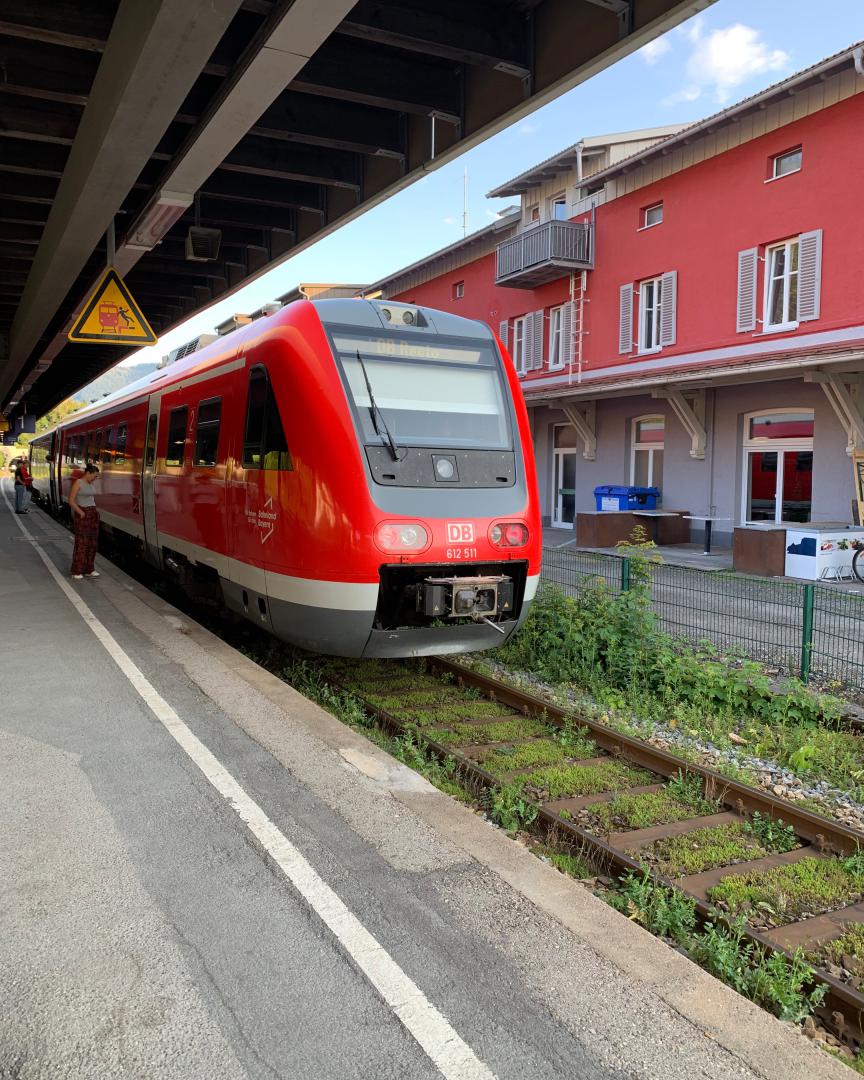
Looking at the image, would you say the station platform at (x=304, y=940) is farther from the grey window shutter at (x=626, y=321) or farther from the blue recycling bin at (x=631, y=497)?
the grey window shutter at (x=626, y=321)

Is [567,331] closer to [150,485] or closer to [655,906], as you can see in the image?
[150,485]

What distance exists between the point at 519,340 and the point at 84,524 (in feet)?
56.8

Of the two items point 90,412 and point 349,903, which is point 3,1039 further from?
point 90,412

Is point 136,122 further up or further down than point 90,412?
further up

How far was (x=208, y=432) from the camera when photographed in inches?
326

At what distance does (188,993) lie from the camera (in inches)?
108

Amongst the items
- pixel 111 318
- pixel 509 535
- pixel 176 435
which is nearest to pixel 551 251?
pixel 111 318

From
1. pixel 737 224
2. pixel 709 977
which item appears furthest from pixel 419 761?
pixel 737 224

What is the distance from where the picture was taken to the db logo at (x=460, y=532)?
6145 mm

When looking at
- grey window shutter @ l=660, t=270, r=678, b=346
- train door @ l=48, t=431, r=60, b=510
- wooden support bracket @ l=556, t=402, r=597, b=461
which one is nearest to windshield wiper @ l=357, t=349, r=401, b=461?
grey window shutter @ l=660, t=270, r=678, b=346

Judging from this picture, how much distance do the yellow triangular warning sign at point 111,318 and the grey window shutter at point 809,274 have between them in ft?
40.0

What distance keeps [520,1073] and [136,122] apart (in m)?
7.00

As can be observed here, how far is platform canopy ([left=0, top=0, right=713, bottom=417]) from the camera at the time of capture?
19.3ft

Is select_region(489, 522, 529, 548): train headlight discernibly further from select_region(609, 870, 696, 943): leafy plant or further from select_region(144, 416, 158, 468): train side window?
select_region(144, 416, 158, 468): train side window
